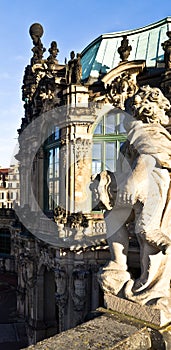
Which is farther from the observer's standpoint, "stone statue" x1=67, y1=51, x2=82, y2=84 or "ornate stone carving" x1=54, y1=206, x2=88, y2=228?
"stone statue" x1=67, y1=51, x2=82, y2=84

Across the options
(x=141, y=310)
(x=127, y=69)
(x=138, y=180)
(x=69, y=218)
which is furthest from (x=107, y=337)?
(x=127, y=69)

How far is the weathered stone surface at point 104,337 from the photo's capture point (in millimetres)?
2914

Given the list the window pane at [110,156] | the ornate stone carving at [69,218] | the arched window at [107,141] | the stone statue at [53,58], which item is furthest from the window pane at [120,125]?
the stone statue at [53,58]

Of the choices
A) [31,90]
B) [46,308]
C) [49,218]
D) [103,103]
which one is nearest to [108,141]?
[103,103]

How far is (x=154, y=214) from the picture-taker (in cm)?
353

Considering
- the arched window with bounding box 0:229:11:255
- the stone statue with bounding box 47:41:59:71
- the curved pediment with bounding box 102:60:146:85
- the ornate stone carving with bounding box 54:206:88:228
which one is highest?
the stone statue with bounding box 47:41:59:71

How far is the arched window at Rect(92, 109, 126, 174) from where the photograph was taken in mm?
12750

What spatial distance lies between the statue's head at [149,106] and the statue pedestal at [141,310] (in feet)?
5.60

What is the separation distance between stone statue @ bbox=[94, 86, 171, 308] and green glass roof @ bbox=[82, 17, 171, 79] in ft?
34.8

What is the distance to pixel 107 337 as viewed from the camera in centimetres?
304

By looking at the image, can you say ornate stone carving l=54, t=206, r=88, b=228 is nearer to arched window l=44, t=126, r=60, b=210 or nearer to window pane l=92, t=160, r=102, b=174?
arched window l=44, t=126, r=60, b=210

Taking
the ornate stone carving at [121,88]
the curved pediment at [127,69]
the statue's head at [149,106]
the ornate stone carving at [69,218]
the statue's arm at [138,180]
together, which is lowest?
the ornate stone carving at [69,218]

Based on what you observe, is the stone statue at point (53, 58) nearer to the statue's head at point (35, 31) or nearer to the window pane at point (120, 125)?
the statue's head at point (35, 31)

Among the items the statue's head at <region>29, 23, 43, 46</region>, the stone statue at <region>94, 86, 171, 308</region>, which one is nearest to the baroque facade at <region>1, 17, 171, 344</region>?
the statue's head at <region>29, 23, 43, 46</region>
